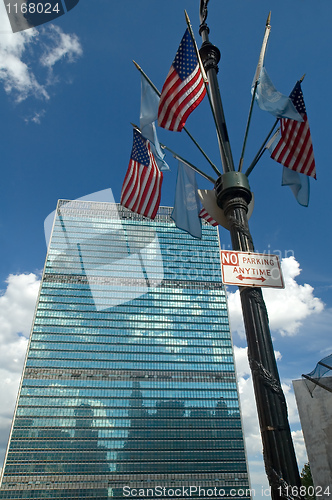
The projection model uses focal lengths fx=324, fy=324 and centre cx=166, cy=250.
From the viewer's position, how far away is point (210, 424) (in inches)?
3962

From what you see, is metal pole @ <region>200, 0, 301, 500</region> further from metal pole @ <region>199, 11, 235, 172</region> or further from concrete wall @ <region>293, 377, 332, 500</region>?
concrete wall @ <region>293, 377, 332, 500</region>

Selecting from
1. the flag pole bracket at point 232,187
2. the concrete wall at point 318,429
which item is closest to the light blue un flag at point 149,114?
the flag pole bracket at point 232,187

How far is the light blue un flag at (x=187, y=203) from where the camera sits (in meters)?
7.71

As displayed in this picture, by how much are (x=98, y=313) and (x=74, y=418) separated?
32942 millimetres

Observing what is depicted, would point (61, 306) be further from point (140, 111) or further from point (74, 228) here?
point (140, 111)

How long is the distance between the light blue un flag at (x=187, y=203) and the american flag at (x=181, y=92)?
132 cm

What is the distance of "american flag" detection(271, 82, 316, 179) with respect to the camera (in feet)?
22.8

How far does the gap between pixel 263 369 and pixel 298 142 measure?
499cm

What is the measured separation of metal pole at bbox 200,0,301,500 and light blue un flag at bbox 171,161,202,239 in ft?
6.45

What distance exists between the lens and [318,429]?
845cm

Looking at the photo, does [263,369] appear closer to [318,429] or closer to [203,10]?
[318,429]

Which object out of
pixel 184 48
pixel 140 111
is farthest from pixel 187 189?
pixel 184 48

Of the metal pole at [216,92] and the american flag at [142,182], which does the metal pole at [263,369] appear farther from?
the american flag at [142,182]

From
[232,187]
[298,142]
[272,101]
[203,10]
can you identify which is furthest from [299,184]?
[203,10]
